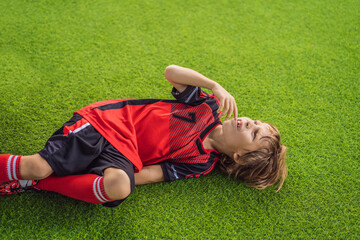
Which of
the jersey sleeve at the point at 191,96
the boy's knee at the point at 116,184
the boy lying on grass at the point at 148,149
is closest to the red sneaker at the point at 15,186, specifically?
the boy lying on grass at the point at 148,149

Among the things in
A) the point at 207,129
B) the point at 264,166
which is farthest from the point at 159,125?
the point at 264,166

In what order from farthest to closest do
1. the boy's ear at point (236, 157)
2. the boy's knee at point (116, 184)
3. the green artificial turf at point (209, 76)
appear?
the boy's ear at point (236, 157) < the green artificial turf at point (209, 76) < the boy's knee at point (116, 184)

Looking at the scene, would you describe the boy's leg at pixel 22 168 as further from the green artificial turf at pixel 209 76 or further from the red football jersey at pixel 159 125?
the red football jersey at pixel 159 125

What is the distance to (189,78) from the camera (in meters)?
1.29

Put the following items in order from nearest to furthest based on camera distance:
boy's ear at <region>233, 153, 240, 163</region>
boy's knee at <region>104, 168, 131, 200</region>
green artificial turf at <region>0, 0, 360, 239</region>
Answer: boy's knee at <region>104, 168, 131, 200</region> → green artificial turf at <region>0, 0, 360, 239</region> → boy's ear at <region>233, 153, 240, 163</region>

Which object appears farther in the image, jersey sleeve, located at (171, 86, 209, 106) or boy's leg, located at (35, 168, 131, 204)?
jersey sleeve, located at (171, 86, 209, 106)

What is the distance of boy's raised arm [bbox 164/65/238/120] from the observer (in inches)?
48.3

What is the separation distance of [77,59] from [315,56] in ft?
4.66

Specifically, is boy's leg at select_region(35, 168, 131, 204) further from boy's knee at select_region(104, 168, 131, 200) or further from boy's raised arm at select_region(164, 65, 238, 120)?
boy's raised arm at select_region(164, 65, 238, 120)

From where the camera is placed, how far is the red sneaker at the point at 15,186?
1.14 metres

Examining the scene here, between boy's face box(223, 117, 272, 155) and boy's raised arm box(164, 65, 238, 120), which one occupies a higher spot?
boy's raised arm box(164, 65, 238, 120)

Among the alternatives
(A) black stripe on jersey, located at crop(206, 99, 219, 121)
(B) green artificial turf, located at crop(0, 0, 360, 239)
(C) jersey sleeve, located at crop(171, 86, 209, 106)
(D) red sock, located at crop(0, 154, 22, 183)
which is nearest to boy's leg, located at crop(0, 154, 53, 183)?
(D) red sock, located at crop(0, 154, 22, 183)

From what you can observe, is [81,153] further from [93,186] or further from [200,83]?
[200,83]

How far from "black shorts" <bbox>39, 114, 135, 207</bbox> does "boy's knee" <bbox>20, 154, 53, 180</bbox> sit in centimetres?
2
